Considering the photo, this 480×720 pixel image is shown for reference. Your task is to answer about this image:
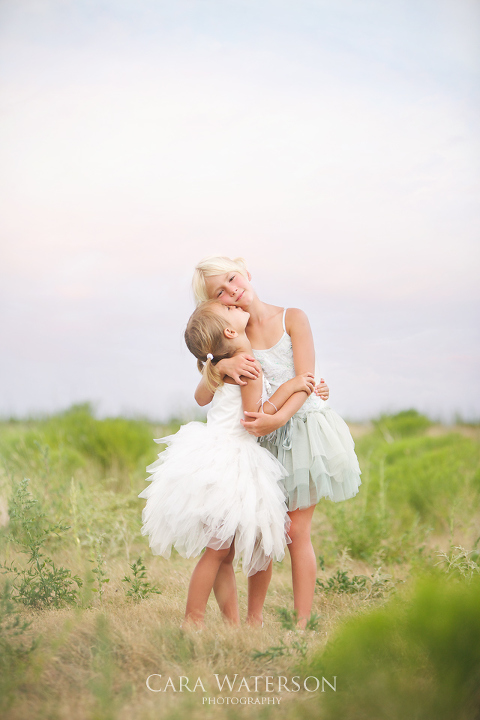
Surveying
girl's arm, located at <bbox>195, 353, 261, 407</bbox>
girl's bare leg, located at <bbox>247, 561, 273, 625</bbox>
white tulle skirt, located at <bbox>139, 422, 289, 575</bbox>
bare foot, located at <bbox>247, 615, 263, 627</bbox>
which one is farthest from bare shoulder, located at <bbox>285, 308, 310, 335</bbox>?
bare foot, located at <bbox>247, 615, 263, 627</bbox>

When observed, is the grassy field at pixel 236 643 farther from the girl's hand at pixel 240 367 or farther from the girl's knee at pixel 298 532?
the girl's hand at pixel 240 367

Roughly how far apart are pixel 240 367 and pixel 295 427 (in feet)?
1.63

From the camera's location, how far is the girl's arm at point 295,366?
8.96 ft

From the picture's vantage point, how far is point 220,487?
8.52 ft

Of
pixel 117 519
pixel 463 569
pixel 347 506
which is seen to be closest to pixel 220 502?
pixel 463 569

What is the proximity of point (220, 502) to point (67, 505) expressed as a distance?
2.25m

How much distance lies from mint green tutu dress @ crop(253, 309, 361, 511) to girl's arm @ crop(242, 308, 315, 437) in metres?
0.05

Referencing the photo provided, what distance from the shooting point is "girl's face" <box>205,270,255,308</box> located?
9.66ft

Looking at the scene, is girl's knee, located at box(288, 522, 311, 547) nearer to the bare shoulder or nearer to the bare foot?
the bare foot

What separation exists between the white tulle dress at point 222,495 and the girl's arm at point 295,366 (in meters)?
0.10

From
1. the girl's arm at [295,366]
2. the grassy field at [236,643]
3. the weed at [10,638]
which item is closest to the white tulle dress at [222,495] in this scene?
the girl's arm at [295,366]

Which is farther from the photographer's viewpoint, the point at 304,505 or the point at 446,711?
the point at 304,505

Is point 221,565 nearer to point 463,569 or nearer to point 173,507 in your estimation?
point 173,507

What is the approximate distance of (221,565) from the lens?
2.80 meters
